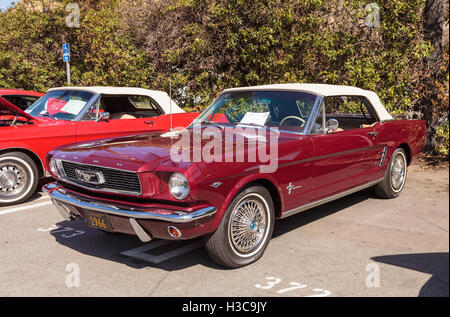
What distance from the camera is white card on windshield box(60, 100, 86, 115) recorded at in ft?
23.1

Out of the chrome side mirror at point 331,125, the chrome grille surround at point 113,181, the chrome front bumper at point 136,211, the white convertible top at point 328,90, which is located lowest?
the chrome front bumper at point 136,211

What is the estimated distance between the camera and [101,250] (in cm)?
442

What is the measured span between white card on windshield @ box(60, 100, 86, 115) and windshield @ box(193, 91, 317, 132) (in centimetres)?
263

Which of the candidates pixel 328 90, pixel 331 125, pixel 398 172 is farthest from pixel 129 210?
pixel 398 172

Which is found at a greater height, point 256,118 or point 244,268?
point 256,118

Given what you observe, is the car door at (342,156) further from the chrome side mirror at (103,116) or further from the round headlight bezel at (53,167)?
the chrome side mirror at (103,116)

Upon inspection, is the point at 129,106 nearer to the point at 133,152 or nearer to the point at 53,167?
the point at 53,167

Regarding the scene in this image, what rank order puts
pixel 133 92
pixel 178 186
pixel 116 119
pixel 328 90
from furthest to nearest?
pixel 133 92 < pixel 116 119 < pixel 328 90 < pixel 178 186

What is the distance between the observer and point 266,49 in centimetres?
1005

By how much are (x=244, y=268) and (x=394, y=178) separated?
3212 mm

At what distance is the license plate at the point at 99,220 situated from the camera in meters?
3.76

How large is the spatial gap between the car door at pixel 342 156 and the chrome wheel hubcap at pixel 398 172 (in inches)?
21.6

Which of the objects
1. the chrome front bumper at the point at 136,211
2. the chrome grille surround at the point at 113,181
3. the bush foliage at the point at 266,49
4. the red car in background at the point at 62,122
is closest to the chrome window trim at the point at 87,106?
the red car in background at the point at 62,122

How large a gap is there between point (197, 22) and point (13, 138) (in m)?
6.45
